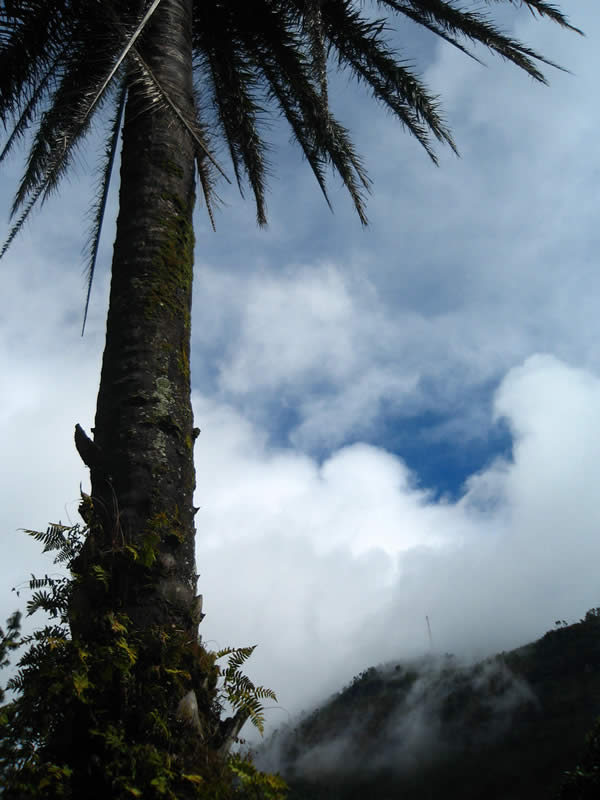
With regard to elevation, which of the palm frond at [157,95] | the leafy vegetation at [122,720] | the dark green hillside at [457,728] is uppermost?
the palm frond at [157,95]

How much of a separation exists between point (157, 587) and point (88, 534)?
380 mm

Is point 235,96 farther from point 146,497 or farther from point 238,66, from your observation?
point 146,497

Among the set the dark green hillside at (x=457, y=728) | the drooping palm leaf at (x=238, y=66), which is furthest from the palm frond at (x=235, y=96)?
the dark green hillside at (x=457, y=728)

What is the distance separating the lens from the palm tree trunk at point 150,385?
253 cm

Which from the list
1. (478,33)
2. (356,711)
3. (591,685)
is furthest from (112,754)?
(356,711)

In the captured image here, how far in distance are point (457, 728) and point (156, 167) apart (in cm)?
4479

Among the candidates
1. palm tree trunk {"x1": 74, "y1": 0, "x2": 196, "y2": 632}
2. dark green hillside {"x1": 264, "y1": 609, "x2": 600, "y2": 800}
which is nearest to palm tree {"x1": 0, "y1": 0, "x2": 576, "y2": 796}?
palm tree trunk {"x1": 74, "y1": 0, "x2": 196, "y2": 632}

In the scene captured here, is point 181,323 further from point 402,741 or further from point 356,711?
point 356,711

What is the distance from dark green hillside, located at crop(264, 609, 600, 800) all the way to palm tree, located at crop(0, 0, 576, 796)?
15.8 metres

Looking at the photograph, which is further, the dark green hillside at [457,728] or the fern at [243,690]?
the dark green hillside at [457,728]

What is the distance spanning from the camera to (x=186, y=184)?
3.86m

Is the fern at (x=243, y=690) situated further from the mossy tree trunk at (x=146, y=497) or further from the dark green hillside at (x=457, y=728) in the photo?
the dark green hillside at (x=457, y=728)

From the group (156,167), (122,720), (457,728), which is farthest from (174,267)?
(457,728)

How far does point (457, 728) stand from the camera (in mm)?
40750
